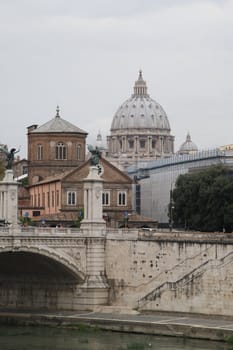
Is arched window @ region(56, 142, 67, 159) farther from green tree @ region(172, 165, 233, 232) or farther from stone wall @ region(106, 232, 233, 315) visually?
stone wall @ region(106, 232, 233, 315)

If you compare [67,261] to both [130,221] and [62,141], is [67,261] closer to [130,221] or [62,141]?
[130,221]

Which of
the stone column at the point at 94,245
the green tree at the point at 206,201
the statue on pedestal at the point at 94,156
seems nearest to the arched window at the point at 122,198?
the green tree at the point at 206,201

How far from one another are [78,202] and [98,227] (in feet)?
125

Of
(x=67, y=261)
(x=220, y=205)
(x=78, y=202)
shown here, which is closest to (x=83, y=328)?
(x=67, y=261)

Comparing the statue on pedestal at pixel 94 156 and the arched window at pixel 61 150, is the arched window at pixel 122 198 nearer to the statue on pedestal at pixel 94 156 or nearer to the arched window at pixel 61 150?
the arched window at pixel 61 150

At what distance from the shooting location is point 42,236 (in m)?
79.3

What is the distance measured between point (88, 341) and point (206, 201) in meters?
38.4

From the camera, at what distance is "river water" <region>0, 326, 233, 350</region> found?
68812 mm

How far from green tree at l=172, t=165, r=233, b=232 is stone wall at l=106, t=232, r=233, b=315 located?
23.6 meters

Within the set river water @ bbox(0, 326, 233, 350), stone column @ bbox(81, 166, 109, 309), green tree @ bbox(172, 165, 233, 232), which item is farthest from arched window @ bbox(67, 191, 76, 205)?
river water @ bbox(0, 326, 233, 350)

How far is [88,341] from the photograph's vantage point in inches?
2837

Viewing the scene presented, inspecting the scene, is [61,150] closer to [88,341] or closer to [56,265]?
[56,265]

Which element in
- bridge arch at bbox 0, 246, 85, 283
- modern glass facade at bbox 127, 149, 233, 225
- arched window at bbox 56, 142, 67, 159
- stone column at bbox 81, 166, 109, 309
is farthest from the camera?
modern glass facade at bbox 127, 149, 233, 225

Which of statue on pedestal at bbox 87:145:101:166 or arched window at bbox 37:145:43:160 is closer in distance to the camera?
statue on pedestal at bbox 87:145:101:166
